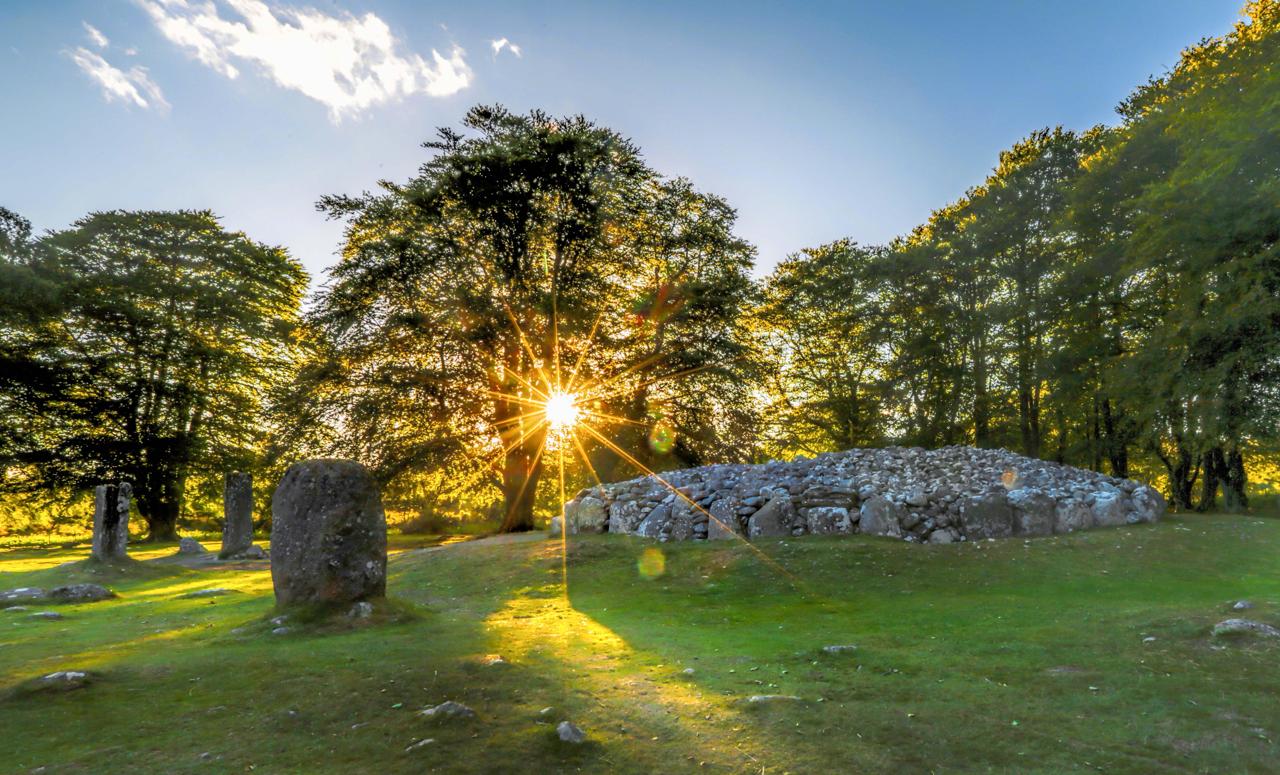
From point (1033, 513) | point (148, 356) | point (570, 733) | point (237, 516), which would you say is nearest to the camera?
point (570, 733)

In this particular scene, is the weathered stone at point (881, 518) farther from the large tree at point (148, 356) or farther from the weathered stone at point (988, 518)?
the large tree at point (148, 356)

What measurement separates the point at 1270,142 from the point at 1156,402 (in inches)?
325

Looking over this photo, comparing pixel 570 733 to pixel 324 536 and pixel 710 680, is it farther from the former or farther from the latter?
pixel 324 536

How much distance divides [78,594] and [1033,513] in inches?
859

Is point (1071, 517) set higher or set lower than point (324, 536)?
lower

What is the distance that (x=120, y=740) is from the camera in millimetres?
5258

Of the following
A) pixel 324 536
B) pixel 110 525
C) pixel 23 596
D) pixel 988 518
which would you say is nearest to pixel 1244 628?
pixel 988 518

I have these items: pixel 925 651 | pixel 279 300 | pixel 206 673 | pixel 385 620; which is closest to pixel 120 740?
pixel 206 673

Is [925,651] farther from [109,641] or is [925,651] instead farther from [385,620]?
[109,641]

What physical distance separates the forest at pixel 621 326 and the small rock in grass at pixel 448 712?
21110 millimetres

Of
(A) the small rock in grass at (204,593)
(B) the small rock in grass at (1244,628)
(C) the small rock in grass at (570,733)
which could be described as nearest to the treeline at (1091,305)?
(B) the small rock in grass at (1244,628)

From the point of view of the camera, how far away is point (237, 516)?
25.0m

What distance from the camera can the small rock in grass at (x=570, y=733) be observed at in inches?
205

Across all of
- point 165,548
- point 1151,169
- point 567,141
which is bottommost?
point 165,548
